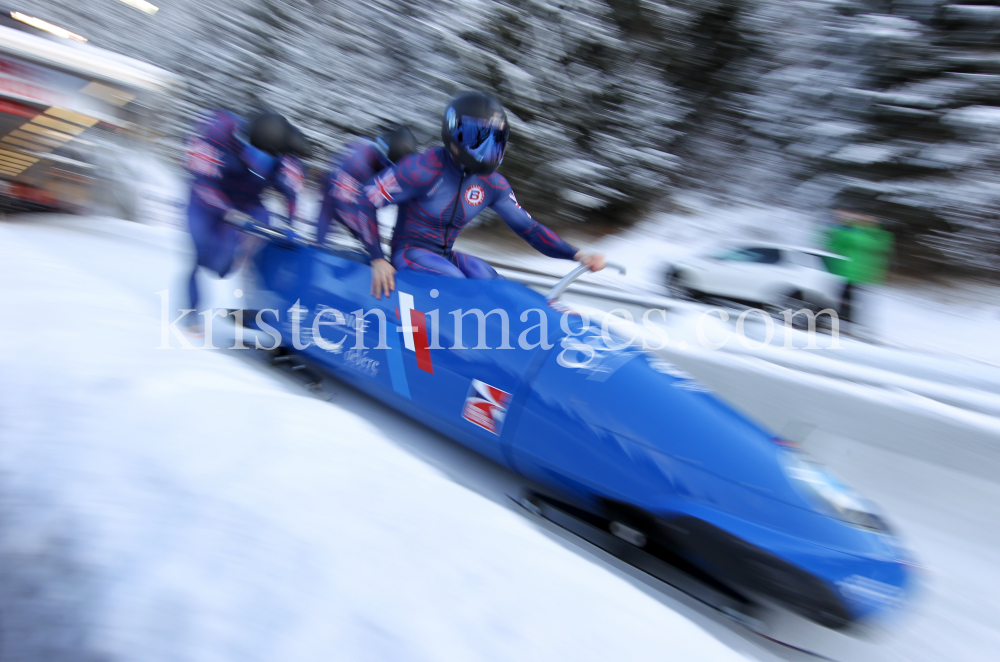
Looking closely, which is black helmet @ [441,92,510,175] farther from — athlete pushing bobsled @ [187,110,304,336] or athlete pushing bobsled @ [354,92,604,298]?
athlete pushing bobsled @ [187,110,304,336]

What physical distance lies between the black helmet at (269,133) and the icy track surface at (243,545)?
1454mm

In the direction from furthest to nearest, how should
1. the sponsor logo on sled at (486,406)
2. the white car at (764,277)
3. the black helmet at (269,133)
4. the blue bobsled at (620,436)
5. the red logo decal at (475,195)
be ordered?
the white car at (764,277)
the black helmet at (269,133)
the red logo decal at (475,195)
the sponsor logo on sled at (486,406)
the blue bobsled at (620,436)

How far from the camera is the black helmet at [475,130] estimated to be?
2.18 m

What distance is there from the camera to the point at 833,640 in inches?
59.5

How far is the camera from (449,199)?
245cm

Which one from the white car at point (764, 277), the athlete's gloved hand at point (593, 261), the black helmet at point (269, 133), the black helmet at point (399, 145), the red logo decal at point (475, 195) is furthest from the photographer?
the white car at point (764, 277)

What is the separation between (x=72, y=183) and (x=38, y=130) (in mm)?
542

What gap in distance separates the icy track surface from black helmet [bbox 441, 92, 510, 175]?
114 centimetres

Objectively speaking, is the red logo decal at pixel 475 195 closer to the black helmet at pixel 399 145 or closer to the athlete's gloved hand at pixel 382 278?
the athlete's gloved hand at pixel 382 278

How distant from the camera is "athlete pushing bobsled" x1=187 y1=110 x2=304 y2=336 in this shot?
2.86 m

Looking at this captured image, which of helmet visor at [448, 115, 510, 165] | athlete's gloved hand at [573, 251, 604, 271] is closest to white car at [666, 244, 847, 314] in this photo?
athlete's gloved hand at [573, 251, 604, 271]

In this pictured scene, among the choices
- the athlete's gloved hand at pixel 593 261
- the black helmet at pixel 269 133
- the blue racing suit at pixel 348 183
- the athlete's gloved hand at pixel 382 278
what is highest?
the black helmet at pixel 269 133

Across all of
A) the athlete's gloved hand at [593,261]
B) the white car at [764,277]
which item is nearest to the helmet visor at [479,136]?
the athlete's gloved hand at [593,261]

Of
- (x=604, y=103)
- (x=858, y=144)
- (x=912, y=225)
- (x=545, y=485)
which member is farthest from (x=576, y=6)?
(x=545, y=485)
